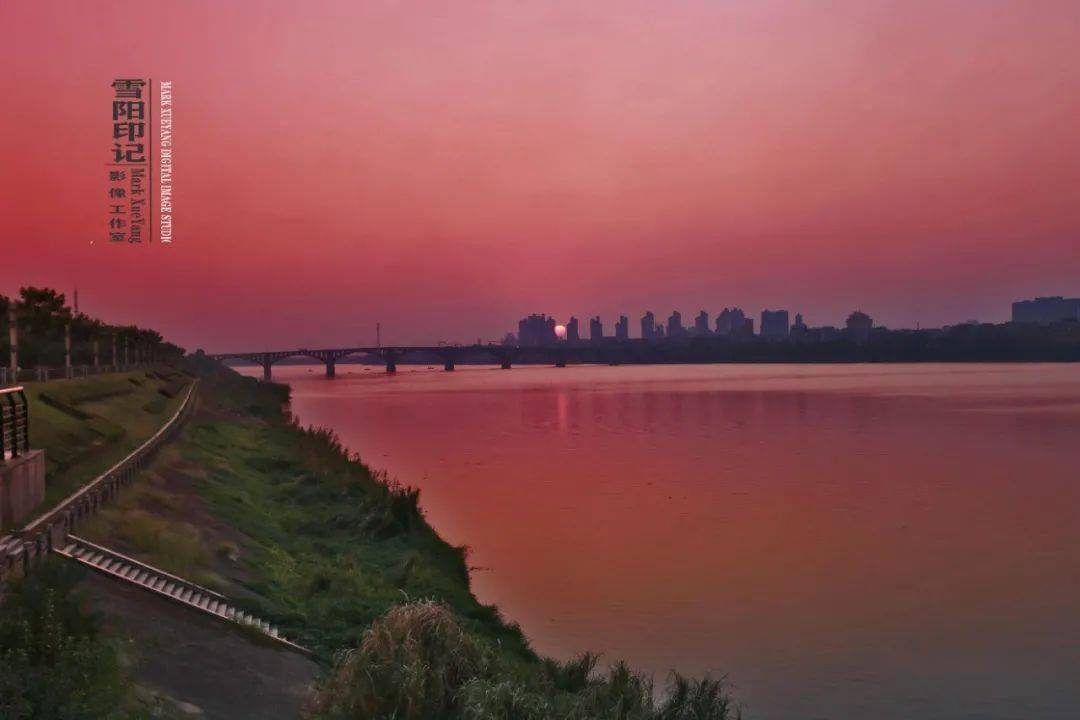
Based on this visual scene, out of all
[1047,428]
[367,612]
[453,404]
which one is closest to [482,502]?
[367,612]

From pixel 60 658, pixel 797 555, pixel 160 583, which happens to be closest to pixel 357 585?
pixel 160 583

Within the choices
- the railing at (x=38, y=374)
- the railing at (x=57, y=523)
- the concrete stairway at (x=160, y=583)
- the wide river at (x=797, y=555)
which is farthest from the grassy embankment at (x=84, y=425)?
the wide river at (x=797, y=555)

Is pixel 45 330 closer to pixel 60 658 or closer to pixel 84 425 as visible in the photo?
pixel 84 425

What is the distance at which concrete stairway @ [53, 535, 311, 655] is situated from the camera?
18.7 metres

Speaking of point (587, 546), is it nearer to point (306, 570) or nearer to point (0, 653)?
point (306, 570)

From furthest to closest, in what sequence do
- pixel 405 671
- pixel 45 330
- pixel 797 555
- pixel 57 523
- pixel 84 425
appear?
pixel 45 330 < pixel 84 425 < pixel 797 555 < pixel 57 523 < pixel 405 671

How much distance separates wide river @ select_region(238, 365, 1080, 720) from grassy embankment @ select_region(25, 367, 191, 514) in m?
12.6

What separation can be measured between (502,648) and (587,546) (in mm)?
13691

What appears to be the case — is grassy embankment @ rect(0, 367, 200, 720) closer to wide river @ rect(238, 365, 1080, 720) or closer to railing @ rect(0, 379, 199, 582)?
railing @ rect(0, 379, 199, 582)

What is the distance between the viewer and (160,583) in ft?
65.2

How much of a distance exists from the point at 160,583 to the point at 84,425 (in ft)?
75.9

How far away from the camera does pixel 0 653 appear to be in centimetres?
1196

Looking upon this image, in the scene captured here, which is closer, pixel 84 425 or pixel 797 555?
pixel 797 555

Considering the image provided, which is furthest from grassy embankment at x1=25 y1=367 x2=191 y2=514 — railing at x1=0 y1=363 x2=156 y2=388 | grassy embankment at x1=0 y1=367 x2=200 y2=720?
grassy embankment at x1=0 y1=367 x2=200 y2=720
